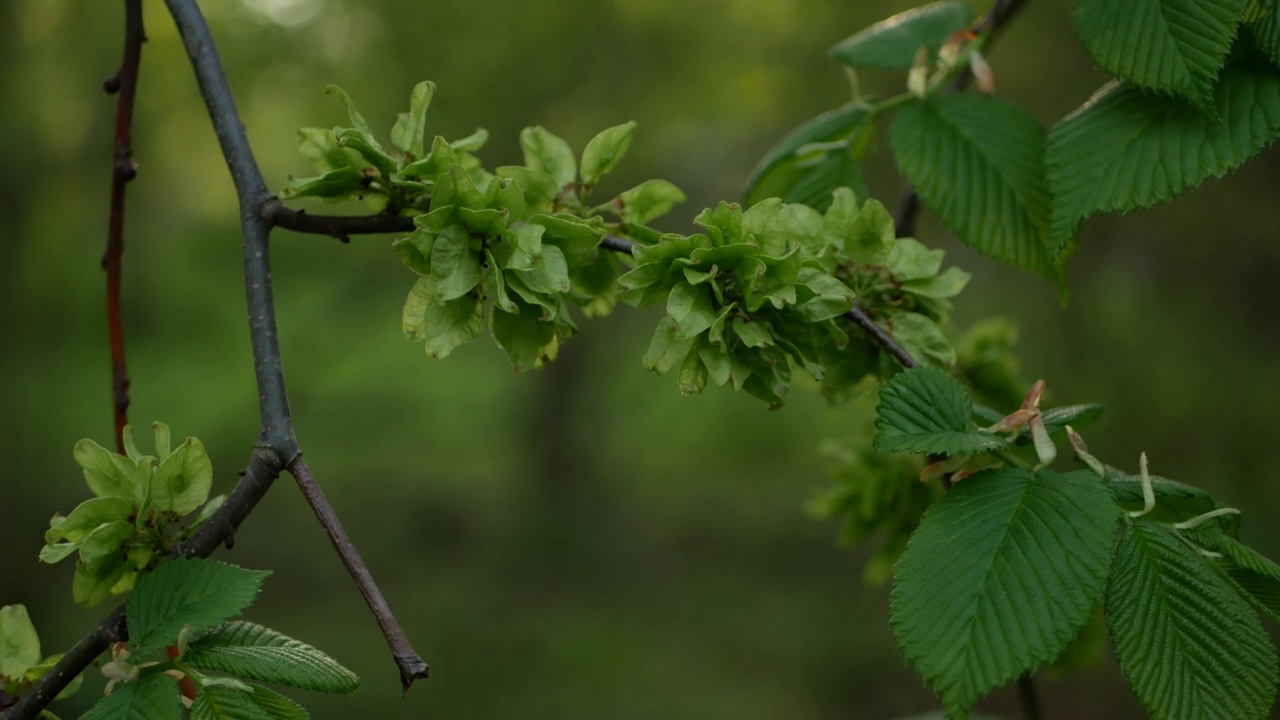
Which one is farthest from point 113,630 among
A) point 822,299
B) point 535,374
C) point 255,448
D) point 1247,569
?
point 535,374

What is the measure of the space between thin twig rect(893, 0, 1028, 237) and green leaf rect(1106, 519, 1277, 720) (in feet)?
1.32

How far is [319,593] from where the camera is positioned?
5.62m

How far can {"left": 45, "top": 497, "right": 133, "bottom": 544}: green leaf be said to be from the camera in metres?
0.63

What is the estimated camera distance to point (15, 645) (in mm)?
716

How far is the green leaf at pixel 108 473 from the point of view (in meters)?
0.64

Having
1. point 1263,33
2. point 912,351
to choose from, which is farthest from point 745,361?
point 1263,33

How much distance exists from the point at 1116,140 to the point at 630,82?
4564 mm

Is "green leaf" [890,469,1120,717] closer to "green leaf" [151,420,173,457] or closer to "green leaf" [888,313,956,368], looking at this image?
"green leaf" [888,313,956,368]

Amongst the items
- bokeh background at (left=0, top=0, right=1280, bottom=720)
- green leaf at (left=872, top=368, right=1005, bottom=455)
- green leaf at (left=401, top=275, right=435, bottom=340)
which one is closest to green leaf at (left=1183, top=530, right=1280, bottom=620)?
green leaf at (left=872, top=368, right=1005, bottom=455)

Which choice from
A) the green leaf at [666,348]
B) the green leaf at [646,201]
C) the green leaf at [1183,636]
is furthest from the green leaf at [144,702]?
the green leaf at [1183,636]

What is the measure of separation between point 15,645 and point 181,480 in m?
0.21

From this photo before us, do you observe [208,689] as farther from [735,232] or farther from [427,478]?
[427,478]

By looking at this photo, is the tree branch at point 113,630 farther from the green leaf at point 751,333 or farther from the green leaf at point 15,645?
the green leaf at point 751,333

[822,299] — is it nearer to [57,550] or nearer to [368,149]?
[368,149]
